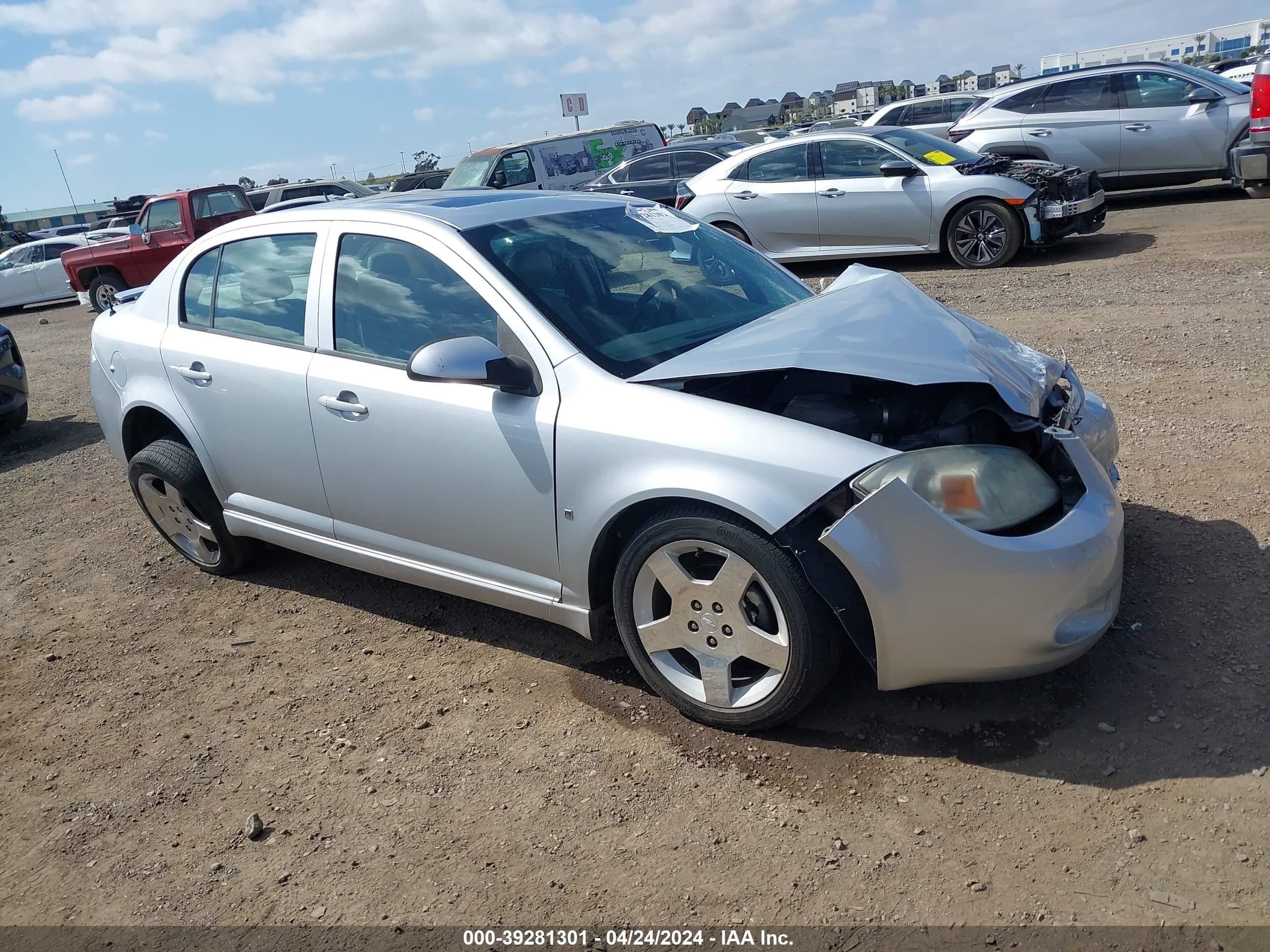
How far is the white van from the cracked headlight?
13.2 metres

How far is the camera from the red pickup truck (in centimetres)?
1608

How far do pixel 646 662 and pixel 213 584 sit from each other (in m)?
2.65

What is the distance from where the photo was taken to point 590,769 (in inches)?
121

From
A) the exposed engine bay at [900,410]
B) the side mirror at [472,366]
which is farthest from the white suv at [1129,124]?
the side mirror at [472,366]

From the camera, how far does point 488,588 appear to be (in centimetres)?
354

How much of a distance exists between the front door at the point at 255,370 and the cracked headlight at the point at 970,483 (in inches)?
90.4

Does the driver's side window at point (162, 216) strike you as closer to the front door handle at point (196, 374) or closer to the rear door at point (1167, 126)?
the front door handle at point (196, 374)

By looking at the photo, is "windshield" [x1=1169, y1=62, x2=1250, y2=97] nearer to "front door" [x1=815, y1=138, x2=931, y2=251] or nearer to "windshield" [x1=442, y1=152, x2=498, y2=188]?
"front door" [x1=815, y1=138, x2=931, y2=251]

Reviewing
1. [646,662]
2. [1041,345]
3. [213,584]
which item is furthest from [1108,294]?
[213,584]

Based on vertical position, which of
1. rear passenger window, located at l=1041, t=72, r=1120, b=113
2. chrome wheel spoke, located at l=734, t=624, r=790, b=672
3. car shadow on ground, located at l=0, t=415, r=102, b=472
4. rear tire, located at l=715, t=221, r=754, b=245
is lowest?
chrome wheel spoke, located at l=734, t=624, r=790, b=672

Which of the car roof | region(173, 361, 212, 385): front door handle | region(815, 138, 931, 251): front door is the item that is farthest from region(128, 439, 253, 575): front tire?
region(815, 138, 931, 251): front door

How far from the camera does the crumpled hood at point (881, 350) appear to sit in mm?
2955

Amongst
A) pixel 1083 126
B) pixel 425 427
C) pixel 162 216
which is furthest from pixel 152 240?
pixel 425 427

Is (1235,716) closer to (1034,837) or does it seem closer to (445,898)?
(1034,837)
